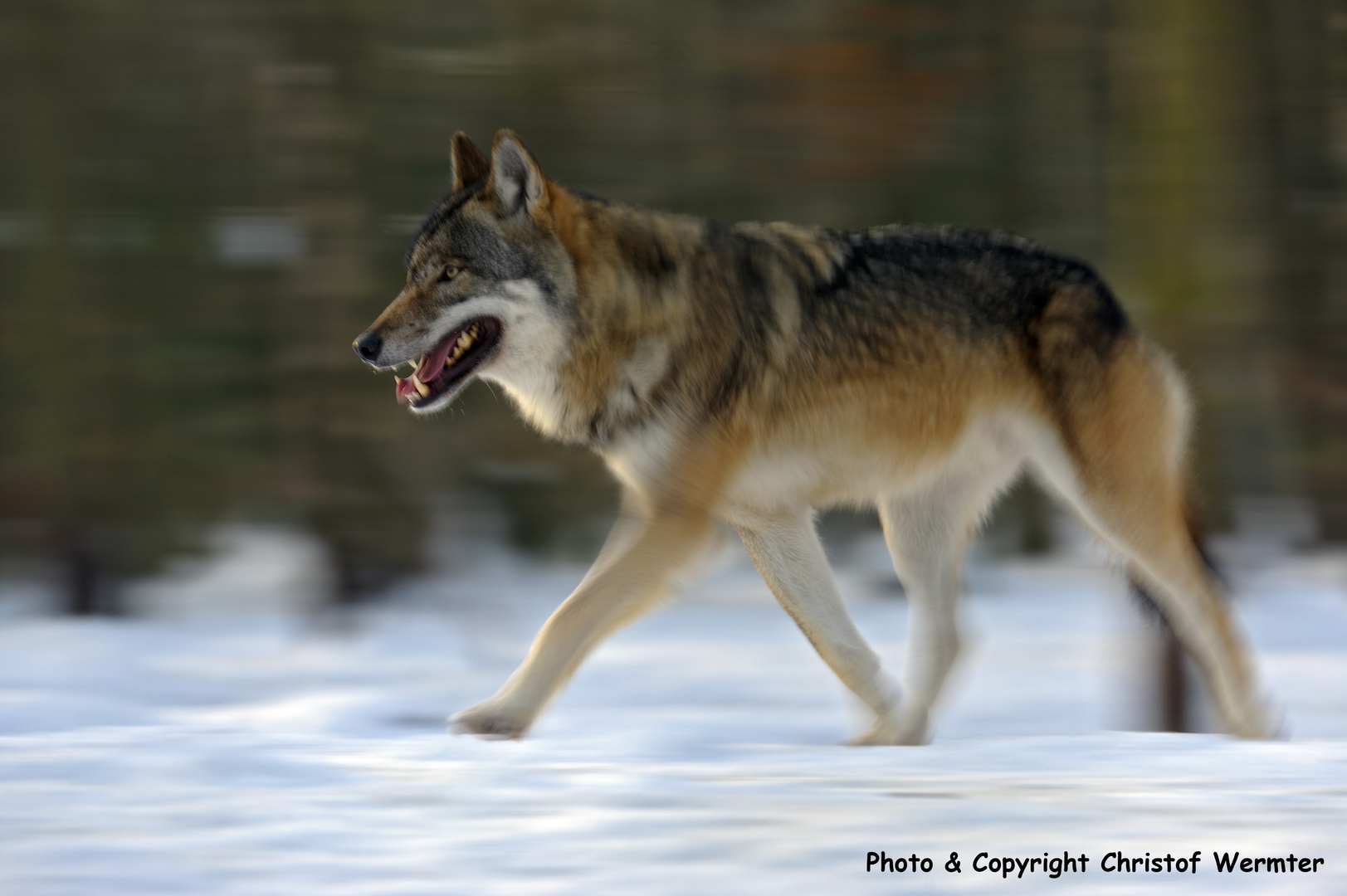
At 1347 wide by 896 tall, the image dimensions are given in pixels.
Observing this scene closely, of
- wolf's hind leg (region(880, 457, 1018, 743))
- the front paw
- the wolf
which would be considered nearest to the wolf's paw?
the wolf

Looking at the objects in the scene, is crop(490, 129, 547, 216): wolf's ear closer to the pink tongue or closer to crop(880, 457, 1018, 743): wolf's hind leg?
the pink tongue

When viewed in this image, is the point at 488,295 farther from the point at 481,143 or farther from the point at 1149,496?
the point at 1149,496

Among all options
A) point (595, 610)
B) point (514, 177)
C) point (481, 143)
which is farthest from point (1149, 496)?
point (481, 143)

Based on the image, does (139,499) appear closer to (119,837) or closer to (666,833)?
(119,837)

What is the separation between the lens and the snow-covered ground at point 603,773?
98.1 inches

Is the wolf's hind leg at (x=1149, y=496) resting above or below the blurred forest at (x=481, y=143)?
below

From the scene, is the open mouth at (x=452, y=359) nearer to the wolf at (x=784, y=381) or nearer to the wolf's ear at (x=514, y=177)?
the wolf at (x=784, y=381)

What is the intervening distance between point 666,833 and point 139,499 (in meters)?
3.73

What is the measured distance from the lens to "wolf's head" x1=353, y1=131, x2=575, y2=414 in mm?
3762

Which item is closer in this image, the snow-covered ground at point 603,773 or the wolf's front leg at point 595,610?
the snow-covered ground at point 603,773

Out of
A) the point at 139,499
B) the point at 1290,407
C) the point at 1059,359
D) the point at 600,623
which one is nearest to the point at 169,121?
the point at 139,499

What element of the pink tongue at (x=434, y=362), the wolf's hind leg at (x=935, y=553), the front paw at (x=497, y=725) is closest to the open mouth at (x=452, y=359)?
the pink tongue at (x=434, y=362)

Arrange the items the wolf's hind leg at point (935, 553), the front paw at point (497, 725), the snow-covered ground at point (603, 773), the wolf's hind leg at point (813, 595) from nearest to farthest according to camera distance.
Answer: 1. the snow-covered ground at point (603, 773)
2. the front paw at point (497, 725)
3. the wolf's hind leg at point (813, 595)
4. the wolf's hind leg at point (935, 553)

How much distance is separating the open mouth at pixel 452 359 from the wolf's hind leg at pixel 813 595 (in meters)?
0.88
